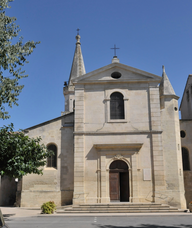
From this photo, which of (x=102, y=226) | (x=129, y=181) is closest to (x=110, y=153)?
(x=129, y=181)

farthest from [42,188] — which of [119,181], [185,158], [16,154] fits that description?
[185,158]

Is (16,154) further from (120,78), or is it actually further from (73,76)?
(73,76)

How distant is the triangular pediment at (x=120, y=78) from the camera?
74.6ft

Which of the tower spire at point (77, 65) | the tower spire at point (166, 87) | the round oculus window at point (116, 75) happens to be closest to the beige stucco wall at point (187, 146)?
the tower spire at point (166, 87)

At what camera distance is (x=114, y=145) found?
21.4 meters

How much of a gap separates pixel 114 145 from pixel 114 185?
3027mm

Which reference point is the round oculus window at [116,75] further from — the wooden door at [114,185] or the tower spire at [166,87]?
the wooden door at [114,185]

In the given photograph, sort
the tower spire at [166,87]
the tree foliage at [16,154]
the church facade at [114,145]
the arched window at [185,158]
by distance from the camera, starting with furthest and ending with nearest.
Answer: the arched window at [185,158]
the tower spire at [166,87]
the church facade at [114,145]
the tree foliage at [16,154]

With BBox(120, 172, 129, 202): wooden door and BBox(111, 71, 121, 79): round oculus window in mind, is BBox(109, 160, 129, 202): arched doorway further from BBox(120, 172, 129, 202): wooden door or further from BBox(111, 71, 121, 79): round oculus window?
BBox(111, 71, 121, 79): round oculus window

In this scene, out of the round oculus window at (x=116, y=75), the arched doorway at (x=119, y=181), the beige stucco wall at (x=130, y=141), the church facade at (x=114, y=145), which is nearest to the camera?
the beige stucco wall at (x=130, y=141)

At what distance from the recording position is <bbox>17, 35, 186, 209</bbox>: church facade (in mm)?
21016

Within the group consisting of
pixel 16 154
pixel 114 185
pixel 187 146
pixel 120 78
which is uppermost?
pixel 120 78

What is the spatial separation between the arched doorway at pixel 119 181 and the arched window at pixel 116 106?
11.9ft

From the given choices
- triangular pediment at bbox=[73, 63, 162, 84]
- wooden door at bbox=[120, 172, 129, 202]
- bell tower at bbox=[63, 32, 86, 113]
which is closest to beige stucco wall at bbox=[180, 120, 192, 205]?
triangular pediment at bbox=[73, 63, 162, 84]
